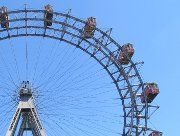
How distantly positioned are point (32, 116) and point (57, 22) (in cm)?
939

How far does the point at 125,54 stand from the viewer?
159 ft

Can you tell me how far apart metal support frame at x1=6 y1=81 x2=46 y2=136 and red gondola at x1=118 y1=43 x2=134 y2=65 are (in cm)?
907

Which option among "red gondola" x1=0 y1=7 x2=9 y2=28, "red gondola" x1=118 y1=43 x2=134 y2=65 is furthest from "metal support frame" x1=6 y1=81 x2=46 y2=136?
"red gondola" x1=118 y1=43 x2=134 y2=65

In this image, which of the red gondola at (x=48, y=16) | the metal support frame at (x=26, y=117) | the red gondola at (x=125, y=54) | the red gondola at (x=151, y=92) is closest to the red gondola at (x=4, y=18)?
the red gondola at (x=48, y=16)

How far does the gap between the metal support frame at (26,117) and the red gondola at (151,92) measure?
10101 mm

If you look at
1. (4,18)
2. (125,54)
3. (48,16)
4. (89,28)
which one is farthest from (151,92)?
(4,18)

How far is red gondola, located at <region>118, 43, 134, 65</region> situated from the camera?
48.2m

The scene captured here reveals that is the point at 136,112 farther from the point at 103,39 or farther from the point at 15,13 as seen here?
the point at 15,13

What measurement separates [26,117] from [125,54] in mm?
10951

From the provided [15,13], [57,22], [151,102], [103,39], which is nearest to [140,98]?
[151,102]

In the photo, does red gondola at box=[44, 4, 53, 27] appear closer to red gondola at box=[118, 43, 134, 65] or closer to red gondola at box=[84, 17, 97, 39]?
red gondola at box=[84, 17, 97, 39]

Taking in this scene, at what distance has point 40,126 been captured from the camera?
41875 mm

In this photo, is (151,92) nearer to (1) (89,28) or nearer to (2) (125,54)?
(2) (125,54)

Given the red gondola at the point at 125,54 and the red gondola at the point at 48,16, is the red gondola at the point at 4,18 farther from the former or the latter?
the red gondola at the point at 125,54
